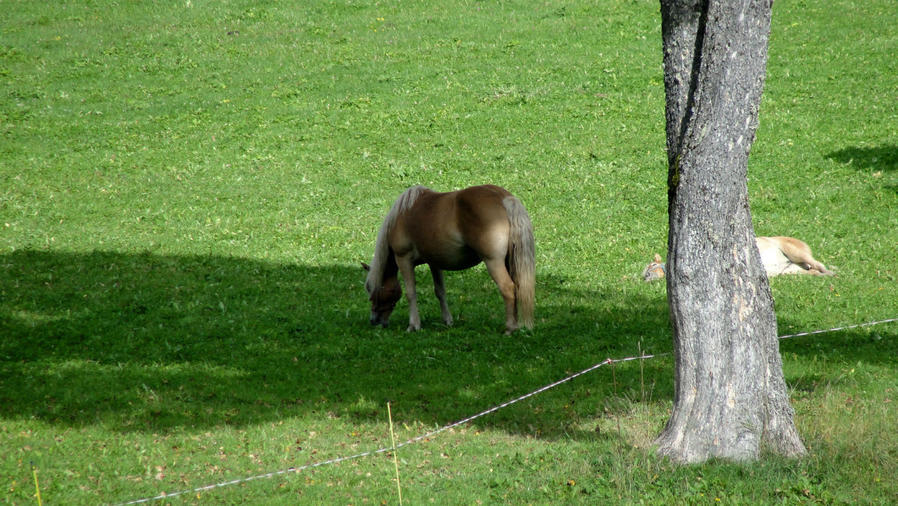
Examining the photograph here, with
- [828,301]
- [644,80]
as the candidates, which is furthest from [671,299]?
[644,80]

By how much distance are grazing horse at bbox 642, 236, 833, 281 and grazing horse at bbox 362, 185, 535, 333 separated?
4.02m

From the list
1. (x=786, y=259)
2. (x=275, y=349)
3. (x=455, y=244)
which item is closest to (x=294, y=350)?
(x=275, y=349)

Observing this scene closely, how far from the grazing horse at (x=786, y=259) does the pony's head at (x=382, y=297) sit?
495 cm

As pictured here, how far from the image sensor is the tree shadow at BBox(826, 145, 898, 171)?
2097cm

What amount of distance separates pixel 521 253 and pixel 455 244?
112 centimetres

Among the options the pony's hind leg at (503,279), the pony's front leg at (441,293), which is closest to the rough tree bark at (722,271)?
the pony's hind leg at (503,279)

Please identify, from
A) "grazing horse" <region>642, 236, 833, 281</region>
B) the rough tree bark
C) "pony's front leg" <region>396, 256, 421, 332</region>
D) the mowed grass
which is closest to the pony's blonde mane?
"pony's front leg" <region>396, 256, 421, 332</region>

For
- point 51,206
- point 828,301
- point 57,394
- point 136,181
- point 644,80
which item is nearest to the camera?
point 57,394

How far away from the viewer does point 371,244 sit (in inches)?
754

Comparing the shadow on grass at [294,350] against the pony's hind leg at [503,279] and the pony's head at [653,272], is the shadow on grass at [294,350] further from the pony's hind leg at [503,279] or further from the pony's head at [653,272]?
the pony's head at [653,272]

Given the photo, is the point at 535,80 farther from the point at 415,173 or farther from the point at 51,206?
the point at 51,206

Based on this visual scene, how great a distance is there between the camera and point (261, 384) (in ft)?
37.6

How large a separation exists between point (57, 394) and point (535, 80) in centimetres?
2192

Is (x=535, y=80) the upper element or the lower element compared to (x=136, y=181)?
upper
